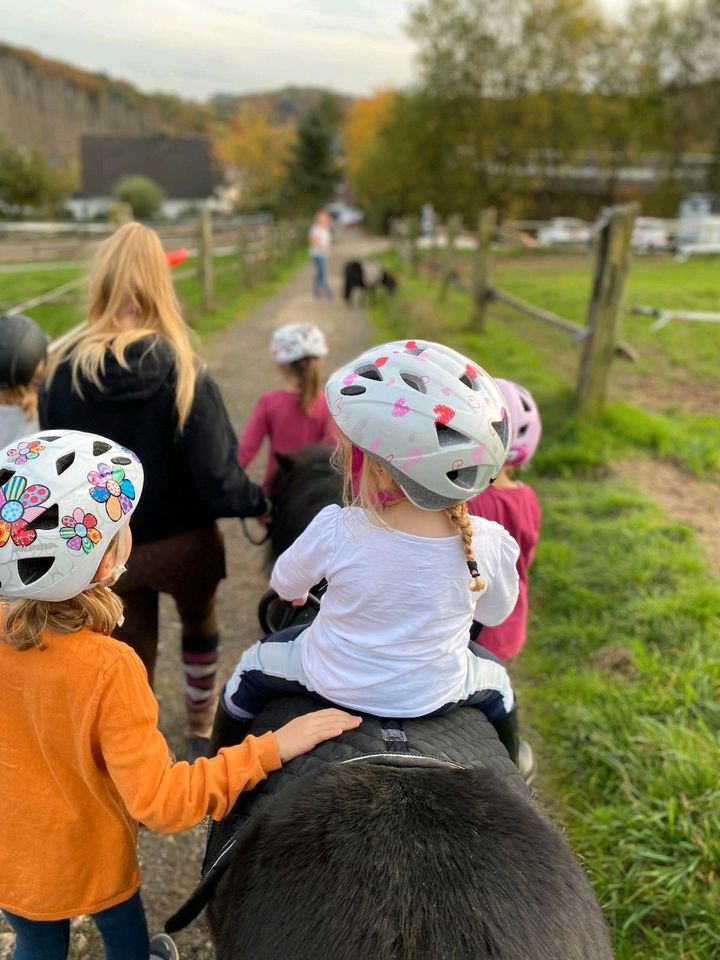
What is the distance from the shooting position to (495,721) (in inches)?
67.4

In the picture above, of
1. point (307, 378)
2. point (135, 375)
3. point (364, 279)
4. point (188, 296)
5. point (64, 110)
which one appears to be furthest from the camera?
point (64, 110)

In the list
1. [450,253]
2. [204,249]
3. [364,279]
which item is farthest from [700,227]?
[204,249]

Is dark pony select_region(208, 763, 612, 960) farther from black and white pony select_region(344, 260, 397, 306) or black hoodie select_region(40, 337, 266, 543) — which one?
black and white pony select_region(344, 260, 397, 306)

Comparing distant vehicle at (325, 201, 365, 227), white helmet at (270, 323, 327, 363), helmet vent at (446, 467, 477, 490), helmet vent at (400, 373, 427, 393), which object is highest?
helmet vent at (400, 373, 427, 393)

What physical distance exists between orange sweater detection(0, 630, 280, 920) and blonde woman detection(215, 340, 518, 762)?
0.87 feet

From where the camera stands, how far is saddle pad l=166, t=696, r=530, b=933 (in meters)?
1.42

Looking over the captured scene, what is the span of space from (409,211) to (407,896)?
1581 inches

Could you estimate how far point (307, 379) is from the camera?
3.30 metres

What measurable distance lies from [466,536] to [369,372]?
410 mm

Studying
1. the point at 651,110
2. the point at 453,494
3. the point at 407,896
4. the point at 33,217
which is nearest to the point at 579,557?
the point at 453,494

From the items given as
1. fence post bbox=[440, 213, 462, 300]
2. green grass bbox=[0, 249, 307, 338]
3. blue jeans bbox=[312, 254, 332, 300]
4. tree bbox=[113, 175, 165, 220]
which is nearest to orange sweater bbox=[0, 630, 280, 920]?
green grass bbox=[0, 249, 307, 338]

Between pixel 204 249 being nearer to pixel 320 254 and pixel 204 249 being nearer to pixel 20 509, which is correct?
pixel 320 254

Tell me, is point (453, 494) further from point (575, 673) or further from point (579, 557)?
point (579, 557)

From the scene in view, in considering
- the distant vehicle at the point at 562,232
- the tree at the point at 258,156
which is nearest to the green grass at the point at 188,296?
the distant vehicle at the point at 562,232
